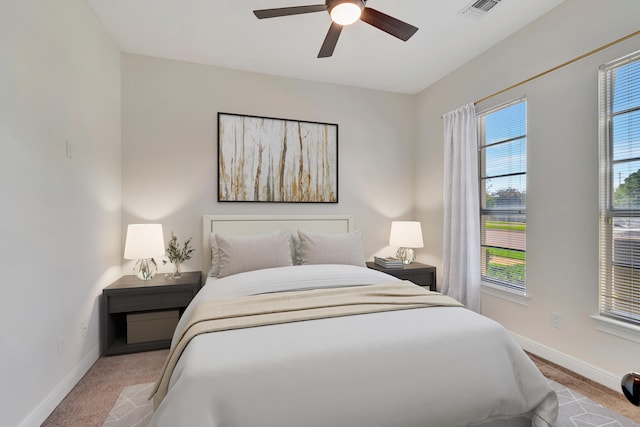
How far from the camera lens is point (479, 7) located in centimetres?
234

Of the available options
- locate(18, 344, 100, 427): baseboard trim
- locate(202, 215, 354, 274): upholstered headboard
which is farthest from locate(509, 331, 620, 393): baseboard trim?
locate(18, 344, 100, 427): baseboard trim

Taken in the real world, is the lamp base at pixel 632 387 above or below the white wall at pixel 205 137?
below

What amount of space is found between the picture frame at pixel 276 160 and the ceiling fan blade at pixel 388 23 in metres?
1.71

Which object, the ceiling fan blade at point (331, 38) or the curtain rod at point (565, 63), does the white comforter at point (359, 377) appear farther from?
the curtain rod at point (565, 63)

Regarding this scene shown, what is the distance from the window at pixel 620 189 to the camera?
1972 millimetres

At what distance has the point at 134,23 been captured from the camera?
2.57 metres

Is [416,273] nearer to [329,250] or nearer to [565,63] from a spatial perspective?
[329,250]

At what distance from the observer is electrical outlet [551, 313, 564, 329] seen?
2.39m

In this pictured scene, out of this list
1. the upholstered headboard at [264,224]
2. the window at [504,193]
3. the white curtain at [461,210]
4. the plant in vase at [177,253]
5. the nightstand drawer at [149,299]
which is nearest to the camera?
the nightstand drawer at [149,299]

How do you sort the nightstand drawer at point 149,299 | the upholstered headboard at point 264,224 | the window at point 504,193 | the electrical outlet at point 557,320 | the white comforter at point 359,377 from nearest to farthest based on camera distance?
the white comforter at point 359,377
the electrical outlet at point 557,320
the nightstand drawer at point 149,299
the window at point 504,193
the upholstered headboard at point 264,224

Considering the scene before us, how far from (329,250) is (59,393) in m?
2.22

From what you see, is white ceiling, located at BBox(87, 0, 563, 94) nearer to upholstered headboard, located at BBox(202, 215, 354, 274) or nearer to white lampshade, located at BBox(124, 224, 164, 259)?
upholstered headboard, located at BBox(202, 215, 354, 274)

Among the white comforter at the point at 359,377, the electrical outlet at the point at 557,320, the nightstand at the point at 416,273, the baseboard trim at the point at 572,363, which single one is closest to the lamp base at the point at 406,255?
the nightstand at the point at 416,273

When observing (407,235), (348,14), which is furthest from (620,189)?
(348,14)
